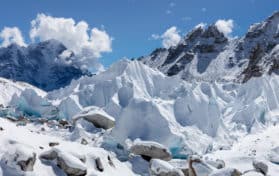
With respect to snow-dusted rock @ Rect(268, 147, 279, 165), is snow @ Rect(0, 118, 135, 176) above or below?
below

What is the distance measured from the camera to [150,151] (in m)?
24.1

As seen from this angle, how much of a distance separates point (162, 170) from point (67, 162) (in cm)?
444

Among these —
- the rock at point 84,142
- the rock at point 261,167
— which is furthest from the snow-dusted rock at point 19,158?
the rock at point 261,167

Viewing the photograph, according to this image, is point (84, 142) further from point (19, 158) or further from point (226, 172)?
point (226, 172)

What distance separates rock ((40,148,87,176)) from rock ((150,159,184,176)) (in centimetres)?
359

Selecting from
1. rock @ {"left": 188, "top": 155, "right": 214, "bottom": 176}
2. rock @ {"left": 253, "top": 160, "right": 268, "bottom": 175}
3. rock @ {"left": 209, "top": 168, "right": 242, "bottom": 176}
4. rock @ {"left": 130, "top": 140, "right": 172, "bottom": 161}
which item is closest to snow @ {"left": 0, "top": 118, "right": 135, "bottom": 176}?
rock @ {"left": 130, "top": 140, "right": 172, "bottom": 161}

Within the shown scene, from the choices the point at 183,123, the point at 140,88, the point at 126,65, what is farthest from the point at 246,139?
the point at 126,65

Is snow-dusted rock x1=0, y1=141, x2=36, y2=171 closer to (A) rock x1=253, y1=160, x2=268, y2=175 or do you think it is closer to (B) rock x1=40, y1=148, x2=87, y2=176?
(B) rock x1=40, y1=148, x2=87, y2=176

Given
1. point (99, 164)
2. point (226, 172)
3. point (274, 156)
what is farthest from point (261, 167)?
point (99, 164)

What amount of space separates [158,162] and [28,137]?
574 cm

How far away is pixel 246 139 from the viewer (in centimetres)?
3656

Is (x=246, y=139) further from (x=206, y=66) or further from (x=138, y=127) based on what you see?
(x=206, y=66)

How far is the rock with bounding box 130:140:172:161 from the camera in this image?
79.3 ft

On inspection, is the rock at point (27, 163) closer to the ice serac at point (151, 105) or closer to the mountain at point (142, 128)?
the mountain at point (142, 128)
